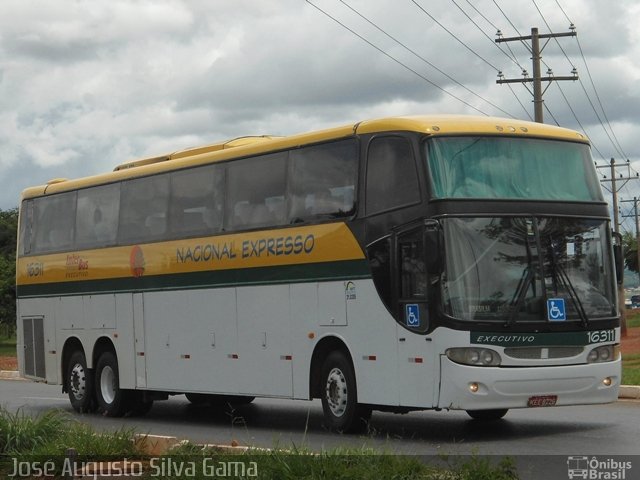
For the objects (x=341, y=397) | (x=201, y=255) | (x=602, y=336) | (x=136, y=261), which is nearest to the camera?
(x=602, y=336)

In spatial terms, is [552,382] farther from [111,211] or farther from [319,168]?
[111,211]

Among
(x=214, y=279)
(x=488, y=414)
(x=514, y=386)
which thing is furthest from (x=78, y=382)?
(x=514, y=386)

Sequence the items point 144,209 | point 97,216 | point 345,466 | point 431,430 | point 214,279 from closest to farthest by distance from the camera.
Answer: point 345,466 < point 431,430 < point 214,279 < point 144,209 < point 97,216

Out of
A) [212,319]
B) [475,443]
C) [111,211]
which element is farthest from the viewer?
[111,211]

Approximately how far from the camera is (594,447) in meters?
13.9

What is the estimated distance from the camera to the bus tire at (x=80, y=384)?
22.4 meters

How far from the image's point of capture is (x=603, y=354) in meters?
15.6

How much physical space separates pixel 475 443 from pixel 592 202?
10.7 ft

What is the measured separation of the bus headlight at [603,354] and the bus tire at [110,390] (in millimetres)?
8921

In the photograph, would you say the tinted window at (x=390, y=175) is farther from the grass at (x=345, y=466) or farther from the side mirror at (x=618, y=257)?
the grass at (x=345, y=466)

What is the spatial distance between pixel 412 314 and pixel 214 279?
456cm

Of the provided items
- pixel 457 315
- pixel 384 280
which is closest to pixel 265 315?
pixel 384 280

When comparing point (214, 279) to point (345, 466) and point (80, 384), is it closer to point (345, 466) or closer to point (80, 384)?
point (80, 384)

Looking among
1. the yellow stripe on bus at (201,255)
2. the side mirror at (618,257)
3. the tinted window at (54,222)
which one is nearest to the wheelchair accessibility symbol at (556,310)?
the side mirror at (618,257)
